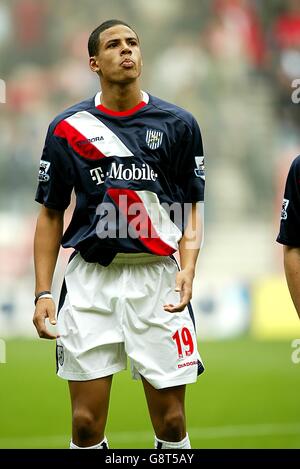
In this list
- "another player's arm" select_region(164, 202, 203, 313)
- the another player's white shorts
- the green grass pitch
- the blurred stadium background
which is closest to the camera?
"another player's arm" select_region(164, 202, 203, 313)

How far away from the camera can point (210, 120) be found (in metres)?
21.3

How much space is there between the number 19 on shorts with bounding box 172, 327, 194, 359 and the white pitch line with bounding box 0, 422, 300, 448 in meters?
3.55

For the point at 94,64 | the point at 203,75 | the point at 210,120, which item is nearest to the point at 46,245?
the point at 94,64

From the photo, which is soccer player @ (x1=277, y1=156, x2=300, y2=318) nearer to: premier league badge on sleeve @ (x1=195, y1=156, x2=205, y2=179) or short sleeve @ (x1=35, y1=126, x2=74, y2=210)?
premier league badge on sleeve @ (x1=195, y1=156, x2=205, y2=179)

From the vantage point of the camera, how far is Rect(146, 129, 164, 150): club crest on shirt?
214 inches

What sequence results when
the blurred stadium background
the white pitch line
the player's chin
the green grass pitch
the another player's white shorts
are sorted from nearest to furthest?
the another player's white shorts < the player's chin < the white pitch line < the green grass pitch < the blurred stadium background

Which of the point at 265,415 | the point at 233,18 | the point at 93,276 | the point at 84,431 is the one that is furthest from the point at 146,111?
the point at 233,18

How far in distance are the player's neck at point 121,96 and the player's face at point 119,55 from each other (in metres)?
0.04

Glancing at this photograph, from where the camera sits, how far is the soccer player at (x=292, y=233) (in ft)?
16.5

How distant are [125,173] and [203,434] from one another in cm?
438

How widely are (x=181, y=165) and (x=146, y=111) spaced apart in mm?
316

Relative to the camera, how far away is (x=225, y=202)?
20969mm

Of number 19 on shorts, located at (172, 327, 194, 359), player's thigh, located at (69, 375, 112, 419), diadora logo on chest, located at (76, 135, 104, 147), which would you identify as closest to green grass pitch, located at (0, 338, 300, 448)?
number 19 on shorts, located at (172, 327, 194, 359)

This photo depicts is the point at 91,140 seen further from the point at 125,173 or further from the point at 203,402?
the point at 203,402
